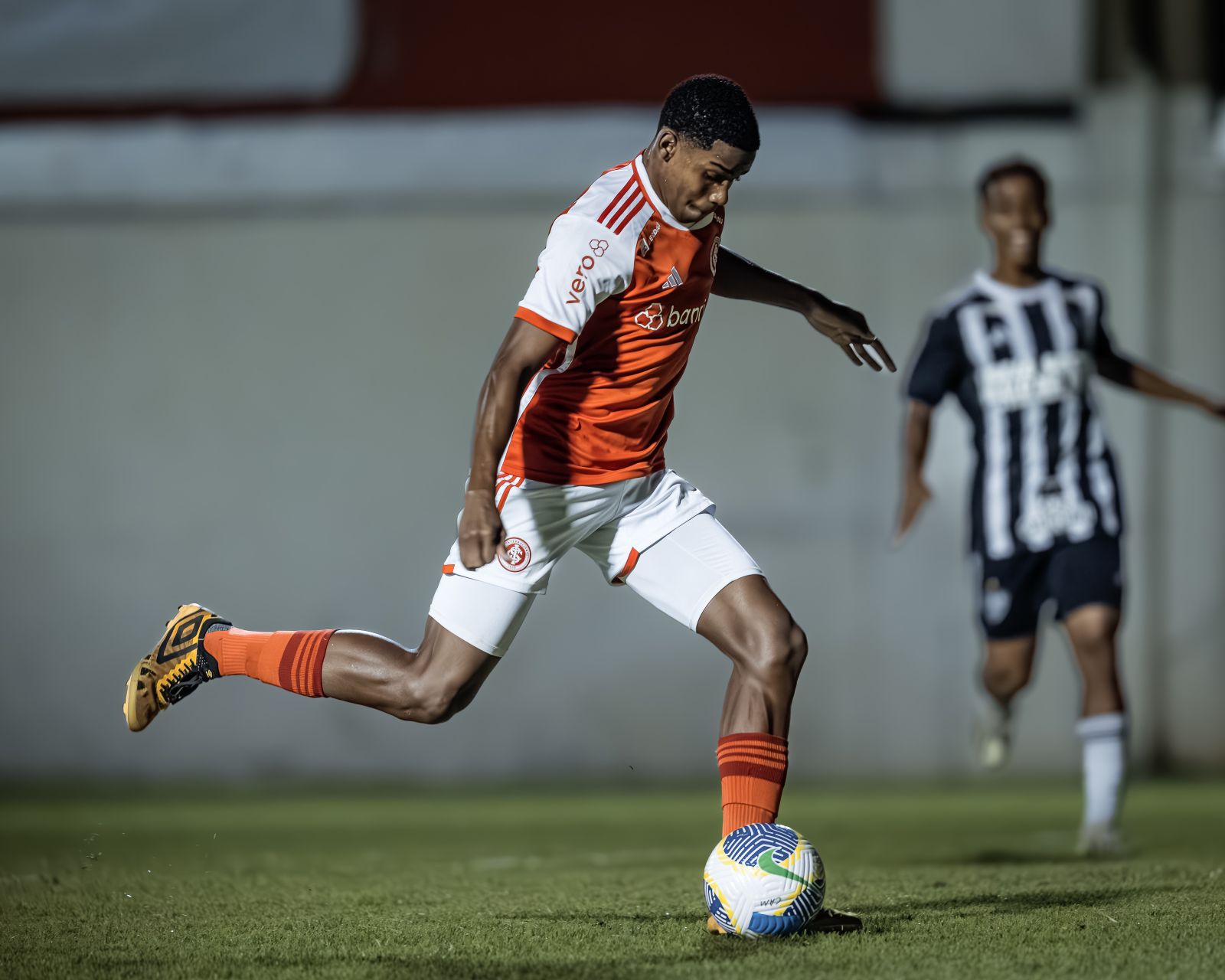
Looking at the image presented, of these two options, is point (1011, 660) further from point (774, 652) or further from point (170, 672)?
point (170, 672)

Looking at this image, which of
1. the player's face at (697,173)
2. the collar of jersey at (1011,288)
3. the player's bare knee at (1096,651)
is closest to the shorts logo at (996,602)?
the player's bare knee at (1096,651)

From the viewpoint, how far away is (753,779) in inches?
116

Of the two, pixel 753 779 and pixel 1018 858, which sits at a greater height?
pixel 753 779

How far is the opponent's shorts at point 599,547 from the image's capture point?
3080mm

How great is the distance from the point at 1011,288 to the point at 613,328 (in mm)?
2212

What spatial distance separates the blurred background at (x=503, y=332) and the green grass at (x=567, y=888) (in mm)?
662

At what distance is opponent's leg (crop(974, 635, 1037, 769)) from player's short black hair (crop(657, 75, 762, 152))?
2.41 m

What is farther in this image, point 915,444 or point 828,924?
point 915,444

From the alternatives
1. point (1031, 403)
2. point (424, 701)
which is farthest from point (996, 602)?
point (424, 701)

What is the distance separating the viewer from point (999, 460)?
4.73 m

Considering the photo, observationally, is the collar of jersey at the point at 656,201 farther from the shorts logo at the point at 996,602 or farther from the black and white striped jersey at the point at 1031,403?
the shorts logo at the point at 996,602

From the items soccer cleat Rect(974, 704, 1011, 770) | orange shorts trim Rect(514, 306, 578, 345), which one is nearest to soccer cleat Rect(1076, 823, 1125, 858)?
soccer cleat Rect(974, 704, 1011, 770)

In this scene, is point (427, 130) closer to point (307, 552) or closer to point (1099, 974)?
point (307, 552)

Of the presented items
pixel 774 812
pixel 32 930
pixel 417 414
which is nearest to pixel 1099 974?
pixel 774 812
